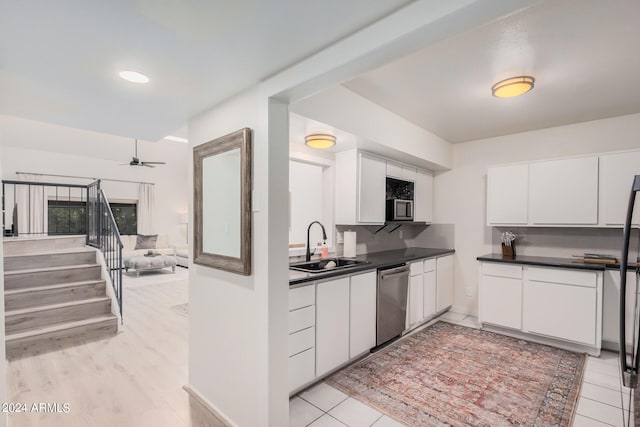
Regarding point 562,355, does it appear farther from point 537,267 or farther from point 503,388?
point 503,388

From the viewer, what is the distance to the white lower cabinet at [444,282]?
13.2 feet

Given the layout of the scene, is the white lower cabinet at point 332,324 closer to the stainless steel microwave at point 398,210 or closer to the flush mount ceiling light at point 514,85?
the stainless steel microwave at point 398,210

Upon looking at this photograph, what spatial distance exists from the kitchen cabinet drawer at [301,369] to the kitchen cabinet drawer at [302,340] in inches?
1.5

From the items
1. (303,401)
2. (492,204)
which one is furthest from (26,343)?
(492,204)

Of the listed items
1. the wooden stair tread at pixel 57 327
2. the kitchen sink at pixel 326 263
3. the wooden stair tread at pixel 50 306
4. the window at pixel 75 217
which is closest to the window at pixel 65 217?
the window at pixel 75 217

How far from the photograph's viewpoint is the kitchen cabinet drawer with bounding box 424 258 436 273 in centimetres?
375

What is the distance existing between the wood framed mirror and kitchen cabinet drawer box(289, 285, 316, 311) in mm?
479

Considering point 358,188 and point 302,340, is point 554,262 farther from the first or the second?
point 302,340

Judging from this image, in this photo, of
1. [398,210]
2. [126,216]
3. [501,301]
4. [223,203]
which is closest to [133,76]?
[223,203]

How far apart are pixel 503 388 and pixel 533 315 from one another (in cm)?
128

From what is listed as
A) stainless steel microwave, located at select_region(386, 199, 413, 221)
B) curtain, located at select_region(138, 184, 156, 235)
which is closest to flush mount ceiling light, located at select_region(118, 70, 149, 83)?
stainless steel microwave, located at select_region(386, 199, 413, 221)

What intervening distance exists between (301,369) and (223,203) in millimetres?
1337

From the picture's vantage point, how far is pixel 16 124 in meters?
4.93

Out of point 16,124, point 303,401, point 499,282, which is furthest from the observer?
point 16,124
